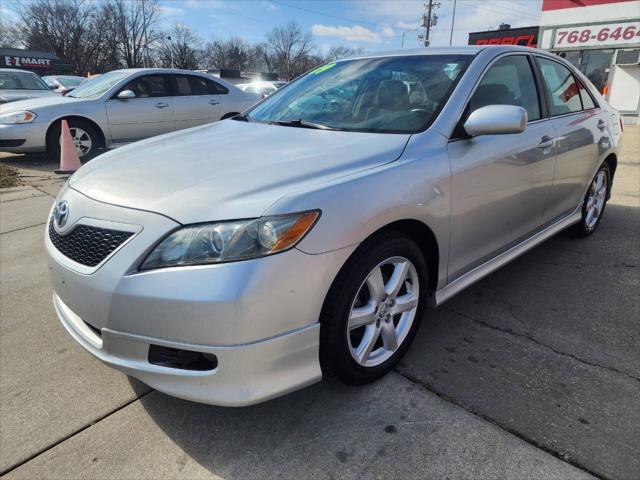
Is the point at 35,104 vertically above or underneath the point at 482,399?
above

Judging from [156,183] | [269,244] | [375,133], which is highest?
[375,133]

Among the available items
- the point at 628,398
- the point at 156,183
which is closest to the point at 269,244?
the point at 156,183

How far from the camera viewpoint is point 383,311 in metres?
2.17

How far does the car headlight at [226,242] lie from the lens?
1.66 metres

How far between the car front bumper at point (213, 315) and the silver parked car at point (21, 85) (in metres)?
9.41

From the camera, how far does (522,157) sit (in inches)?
112

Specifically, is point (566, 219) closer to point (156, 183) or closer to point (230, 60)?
point (156, 183)

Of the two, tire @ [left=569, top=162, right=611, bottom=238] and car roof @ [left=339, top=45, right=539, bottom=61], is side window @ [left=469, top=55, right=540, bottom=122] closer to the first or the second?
car roof @ [left=339, top=45, right=539, bottom=61]

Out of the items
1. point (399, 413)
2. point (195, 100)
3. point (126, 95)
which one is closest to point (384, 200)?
point (399, 413)

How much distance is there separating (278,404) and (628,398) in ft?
5.31

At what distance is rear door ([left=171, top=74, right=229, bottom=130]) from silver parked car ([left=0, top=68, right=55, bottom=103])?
3.20 m

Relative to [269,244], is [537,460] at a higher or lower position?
lower

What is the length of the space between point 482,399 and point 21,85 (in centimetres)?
1135

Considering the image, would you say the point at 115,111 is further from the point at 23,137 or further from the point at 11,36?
the point at 11,36
